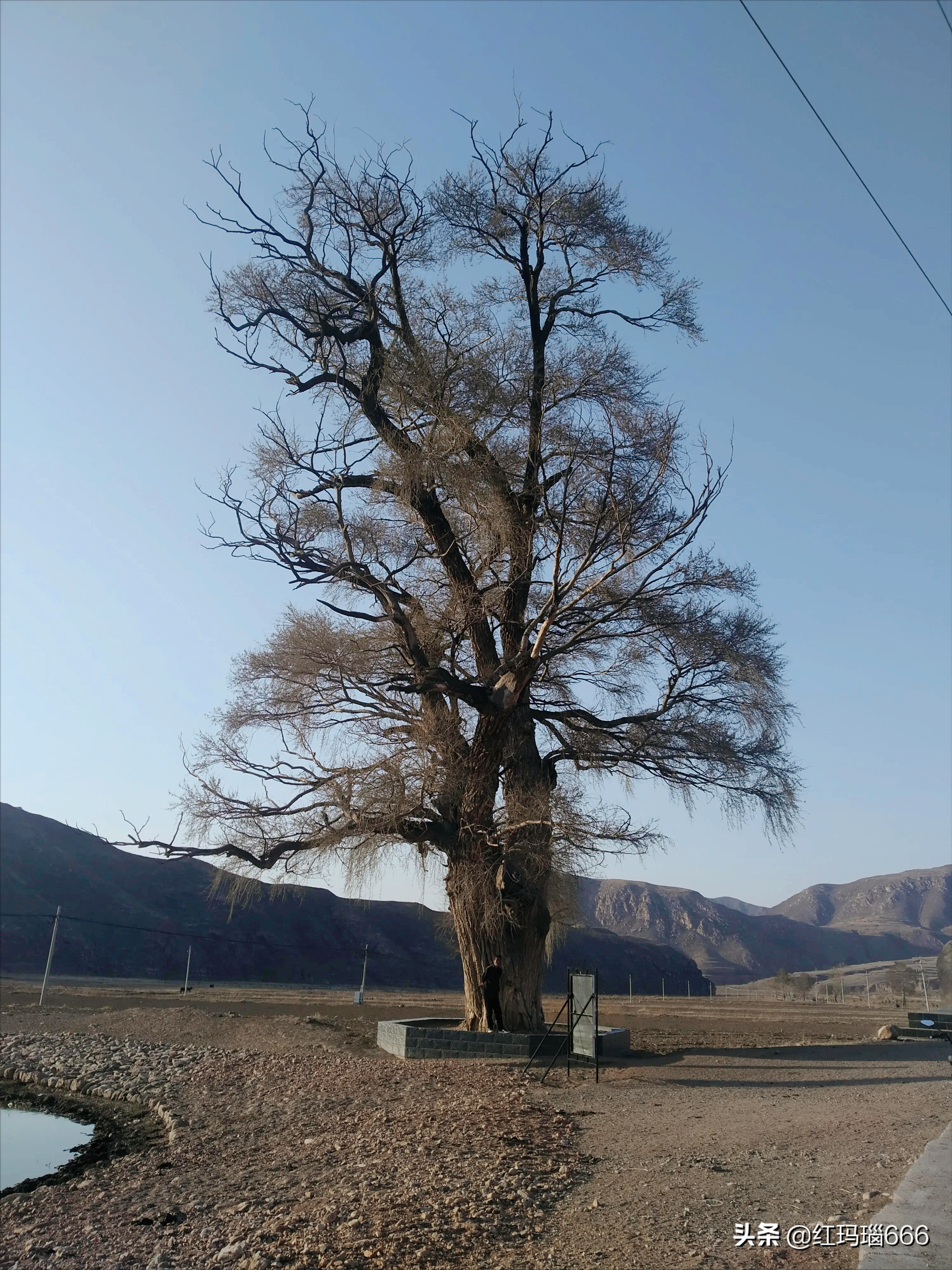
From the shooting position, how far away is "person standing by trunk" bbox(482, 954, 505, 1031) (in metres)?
14.0

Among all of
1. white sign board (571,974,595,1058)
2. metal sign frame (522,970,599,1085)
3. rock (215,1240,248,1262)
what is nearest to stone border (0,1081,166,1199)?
rock (215,1240,248,1262)

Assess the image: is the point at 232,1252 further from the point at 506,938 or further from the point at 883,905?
the point at 883,905

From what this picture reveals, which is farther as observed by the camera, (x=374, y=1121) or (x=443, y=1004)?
(x=443, y=1004)

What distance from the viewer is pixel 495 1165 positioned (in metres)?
6.57

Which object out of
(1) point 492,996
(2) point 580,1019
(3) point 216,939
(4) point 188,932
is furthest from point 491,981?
(4) point 188,932

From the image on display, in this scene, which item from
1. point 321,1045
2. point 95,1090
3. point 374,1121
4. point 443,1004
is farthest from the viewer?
point 443,1004

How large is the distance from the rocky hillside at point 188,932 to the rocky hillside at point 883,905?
75.5 meters

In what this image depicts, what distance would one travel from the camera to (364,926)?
82438 millimetres

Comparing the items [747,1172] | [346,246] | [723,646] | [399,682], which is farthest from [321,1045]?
[346,246]

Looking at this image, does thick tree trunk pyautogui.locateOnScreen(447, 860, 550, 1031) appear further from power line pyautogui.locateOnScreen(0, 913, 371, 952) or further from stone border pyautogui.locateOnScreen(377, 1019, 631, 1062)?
power line pyautogui.locateOnScreen(0, 913, 371, 952)

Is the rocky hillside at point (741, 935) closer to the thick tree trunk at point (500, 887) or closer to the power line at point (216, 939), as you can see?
the power line at point (216, 939)

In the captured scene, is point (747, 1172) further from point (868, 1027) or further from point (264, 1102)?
point (868, 1027)

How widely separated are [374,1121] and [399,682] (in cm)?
735

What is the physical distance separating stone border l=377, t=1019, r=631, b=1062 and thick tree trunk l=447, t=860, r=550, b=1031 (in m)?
0.43
